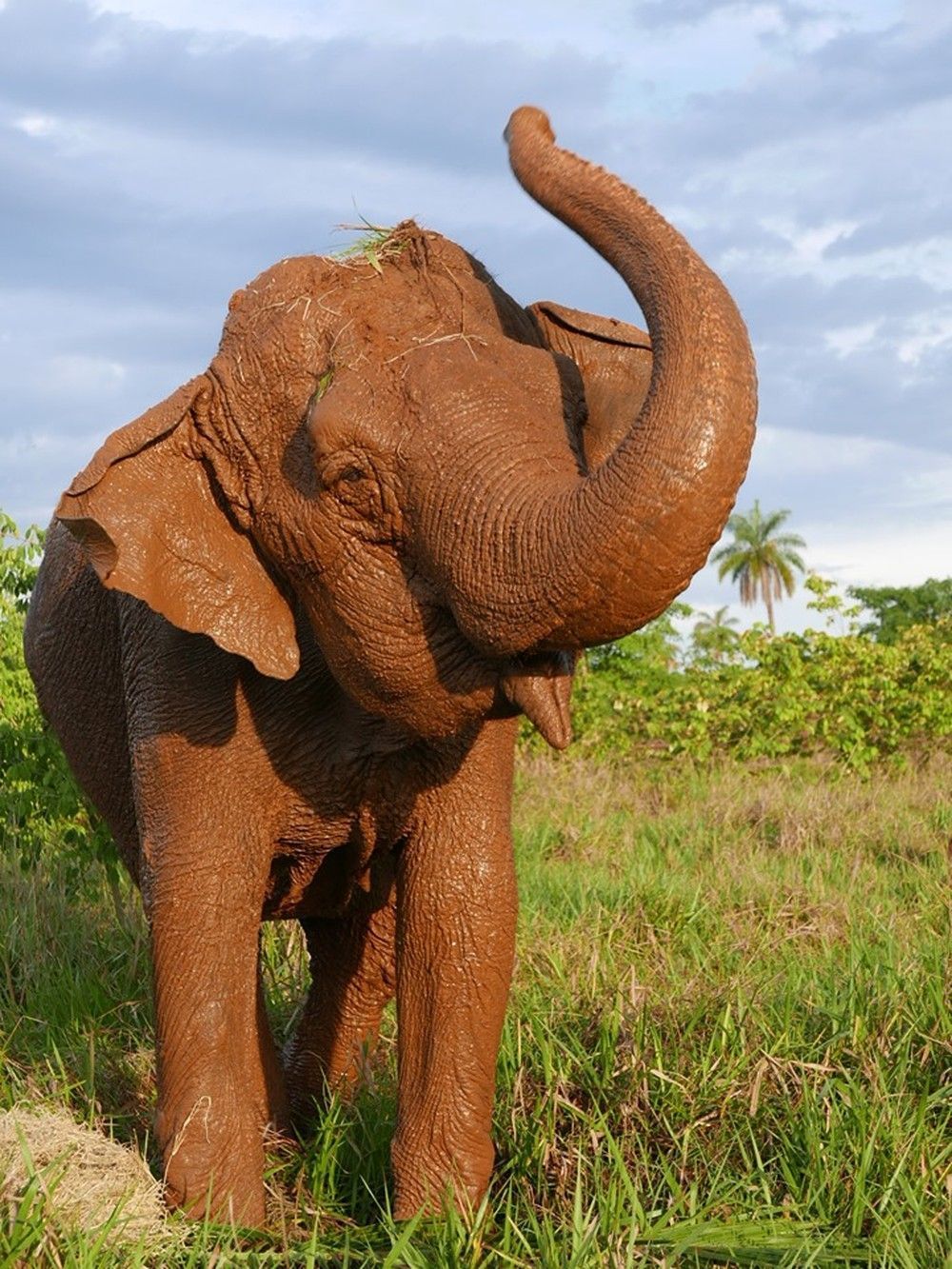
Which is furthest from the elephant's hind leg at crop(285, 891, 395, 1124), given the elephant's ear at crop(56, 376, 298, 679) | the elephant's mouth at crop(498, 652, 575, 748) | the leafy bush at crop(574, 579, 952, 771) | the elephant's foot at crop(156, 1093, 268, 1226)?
the leafy bush at crop(574, 579, 952, 771)

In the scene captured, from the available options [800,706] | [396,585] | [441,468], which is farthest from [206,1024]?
[800,706]

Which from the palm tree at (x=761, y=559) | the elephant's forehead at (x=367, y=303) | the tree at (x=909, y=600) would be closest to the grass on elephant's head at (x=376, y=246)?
the elephant's forehead at (x=367, y=303)

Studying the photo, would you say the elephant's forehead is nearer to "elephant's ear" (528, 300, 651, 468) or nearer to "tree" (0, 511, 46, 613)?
"elephant's ear" (528, 300, 651, 468)

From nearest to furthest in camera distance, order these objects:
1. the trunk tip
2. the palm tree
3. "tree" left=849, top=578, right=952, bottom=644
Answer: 1. the trunk tip
2. "tree" left=849, top=578, right=952, bottom=644
3. the palm tree

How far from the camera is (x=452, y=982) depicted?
451 centimetres

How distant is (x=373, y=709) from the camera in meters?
4.02

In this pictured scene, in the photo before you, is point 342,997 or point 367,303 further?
point 342,997

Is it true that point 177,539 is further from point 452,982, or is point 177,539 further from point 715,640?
point 715,640

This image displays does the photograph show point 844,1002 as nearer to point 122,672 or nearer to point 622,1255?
point 622,1255

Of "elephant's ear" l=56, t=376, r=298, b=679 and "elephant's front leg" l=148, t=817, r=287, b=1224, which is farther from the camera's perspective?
"elephant's front leg" l=148, t=817, r=287, b=1224

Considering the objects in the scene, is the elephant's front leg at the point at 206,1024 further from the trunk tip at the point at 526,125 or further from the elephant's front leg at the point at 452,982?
the trunk tip at the point at 526,125

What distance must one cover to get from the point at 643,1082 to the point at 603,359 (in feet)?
6.10

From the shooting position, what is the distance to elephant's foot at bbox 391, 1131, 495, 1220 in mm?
4395

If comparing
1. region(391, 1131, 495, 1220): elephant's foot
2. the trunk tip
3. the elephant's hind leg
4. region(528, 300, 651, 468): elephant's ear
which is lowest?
region(391, 1131, 495, 1220): elephant's foot
